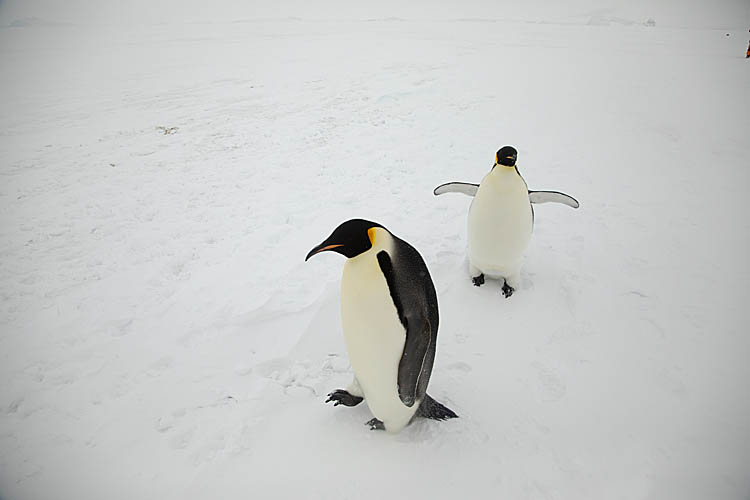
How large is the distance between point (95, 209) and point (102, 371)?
213cm

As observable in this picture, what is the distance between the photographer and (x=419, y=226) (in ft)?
11.0

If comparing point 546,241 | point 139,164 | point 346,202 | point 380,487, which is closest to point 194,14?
point 139,164

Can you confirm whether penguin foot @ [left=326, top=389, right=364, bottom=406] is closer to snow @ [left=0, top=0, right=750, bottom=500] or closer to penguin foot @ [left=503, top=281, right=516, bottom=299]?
snow @ [left=0, top=0, right=750, bottom=500]

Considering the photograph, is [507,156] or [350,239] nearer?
[350,239]

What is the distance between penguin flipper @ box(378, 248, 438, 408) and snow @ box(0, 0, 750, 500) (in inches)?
16.0

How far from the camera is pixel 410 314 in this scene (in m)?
1.43

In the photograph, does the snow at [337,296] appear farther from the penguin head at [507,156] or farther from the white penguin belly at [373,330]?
the penguin head at [507,156]

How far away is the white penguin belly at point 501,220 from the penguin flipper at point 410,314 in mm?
1022

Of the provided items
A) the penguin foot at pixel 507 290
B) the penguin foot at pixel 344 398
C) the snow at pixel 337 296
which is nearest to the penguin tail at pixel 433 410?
the snow at pixel 337 296

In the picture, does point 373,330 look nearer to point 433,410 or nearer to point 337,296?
point 433,410

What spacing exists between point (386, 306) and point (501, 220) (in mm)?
1165

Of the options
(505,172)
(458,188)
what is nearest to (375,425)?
(505,172)

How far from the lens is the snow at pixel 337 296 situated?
1604 millimetres

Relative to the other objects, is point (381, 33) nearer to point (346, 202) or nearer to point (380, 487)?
point (346, 202)
